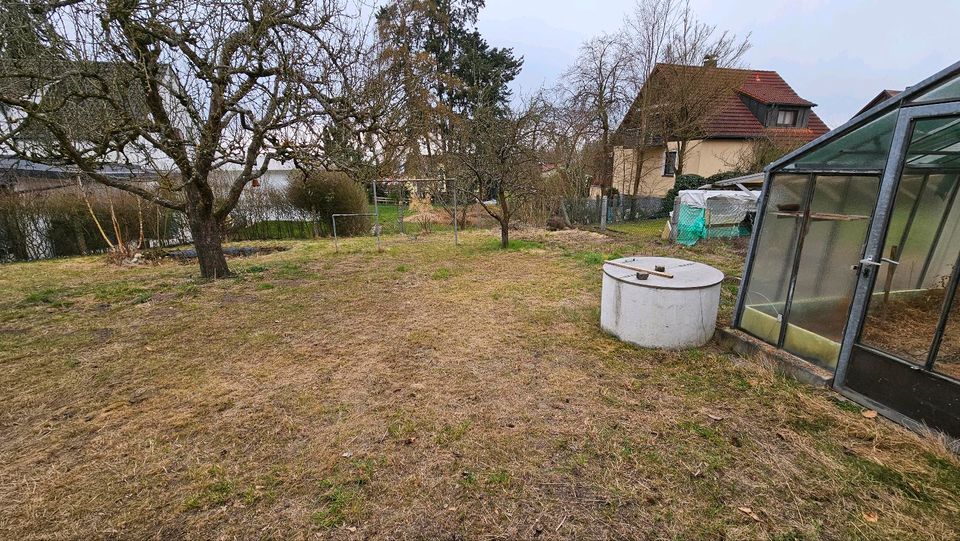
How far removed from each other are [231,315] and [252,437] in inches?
130

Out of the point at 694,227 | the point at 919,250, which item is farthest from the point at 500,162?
the point at 919,250

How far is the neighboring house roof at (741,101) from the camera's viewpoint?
598 inches

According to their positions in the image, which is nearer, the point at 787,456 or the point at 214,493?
the point at 214,493

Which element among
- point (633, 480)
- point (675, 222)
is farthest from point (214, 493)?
point (675, 222)

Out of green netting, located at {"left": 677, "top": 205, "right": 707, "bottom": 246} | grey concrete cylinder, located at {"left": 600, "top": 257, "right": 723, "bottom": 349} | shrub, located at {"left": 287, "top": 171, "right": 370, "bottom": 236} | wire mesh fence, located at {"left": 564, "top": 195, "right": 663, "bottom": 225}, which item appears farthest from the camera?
wire mesh fence, located at {"left": 564, "top": 195, "right": 663, "bottom": 225}

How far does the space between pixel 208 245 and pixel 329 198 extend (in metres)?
7.27

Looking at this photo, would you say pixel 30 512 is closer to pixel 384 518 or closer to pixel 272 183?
pixel 384 518

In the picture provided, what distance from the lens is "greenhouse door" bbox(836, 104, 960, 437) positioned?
2.44m

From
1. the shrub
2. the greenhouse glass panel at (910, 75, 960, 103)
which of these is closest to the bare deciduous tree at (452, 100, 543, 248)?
the shrub

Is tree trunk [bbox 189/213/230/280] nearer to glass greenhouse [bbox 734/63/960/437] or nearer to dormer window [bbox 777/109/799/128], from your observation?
glass greenhouse [bbox 734/63/960/437]

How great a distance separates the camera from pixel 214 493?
2119 mm

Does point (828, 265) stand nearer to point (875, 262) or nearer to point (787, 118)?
point (875, 262)

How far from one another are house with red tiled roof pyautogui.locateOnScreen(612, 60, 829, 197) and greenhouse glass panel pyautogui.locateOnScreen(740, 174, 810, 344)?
45.6 ft

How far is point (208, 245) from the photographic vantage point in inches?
277
